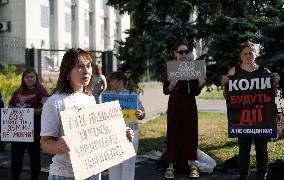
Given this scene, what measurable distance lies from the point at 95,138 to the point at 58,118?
37 centimetres

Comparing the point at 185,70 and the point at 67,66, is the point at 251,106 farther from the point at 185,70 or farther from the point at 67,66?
the point at 67,66

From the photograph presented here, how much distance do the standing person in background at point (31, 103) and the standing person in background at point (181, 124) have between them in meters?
1.80

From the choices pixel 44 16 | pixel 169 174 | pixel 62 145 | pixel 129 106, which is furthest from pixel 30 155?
pixel 44 16

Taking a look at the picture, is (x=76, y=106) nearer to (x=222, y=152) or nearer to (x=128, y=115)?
(x=128, y=115)

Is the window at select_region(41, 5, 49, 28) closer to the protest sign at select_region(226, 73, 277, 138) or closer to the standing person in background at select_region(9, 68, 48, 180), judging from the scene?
the standing person in background at select_region(9, 68, 48, 180)

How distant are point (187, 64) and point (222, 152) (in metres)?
3.18

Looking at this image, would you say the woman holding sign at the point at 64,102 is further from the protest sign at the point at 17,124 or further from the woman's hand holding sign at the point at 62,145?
the protest sign at the point at 17,124

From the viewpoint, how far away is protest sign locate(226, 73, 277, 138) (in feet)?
19.3

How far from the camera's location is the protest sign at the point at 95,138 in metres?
3.17

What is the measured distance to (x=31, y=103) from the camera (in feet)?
21.2

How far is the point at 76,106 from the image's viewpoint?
3342 millimetres

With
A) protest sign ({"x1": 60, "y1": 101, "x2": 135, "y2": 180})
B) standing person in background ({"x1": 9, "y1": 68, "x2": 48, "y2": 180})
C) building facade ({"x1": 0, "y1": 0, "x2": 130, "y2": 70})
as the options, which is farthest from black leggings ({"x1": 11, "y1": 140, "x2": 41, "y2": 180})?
building facade ({"x1": 0, "y1": 0, "x2": 130, "y2": 70})

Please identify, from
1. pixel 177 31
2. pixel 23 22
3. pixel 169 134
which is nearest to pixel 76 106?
pixel 169 134

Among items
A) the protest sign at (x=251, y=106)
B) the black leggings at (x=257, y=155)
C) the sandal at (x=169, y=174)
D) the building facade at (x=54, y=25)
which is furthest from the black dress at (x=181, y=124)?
the building facade at (x=54, y=25)
